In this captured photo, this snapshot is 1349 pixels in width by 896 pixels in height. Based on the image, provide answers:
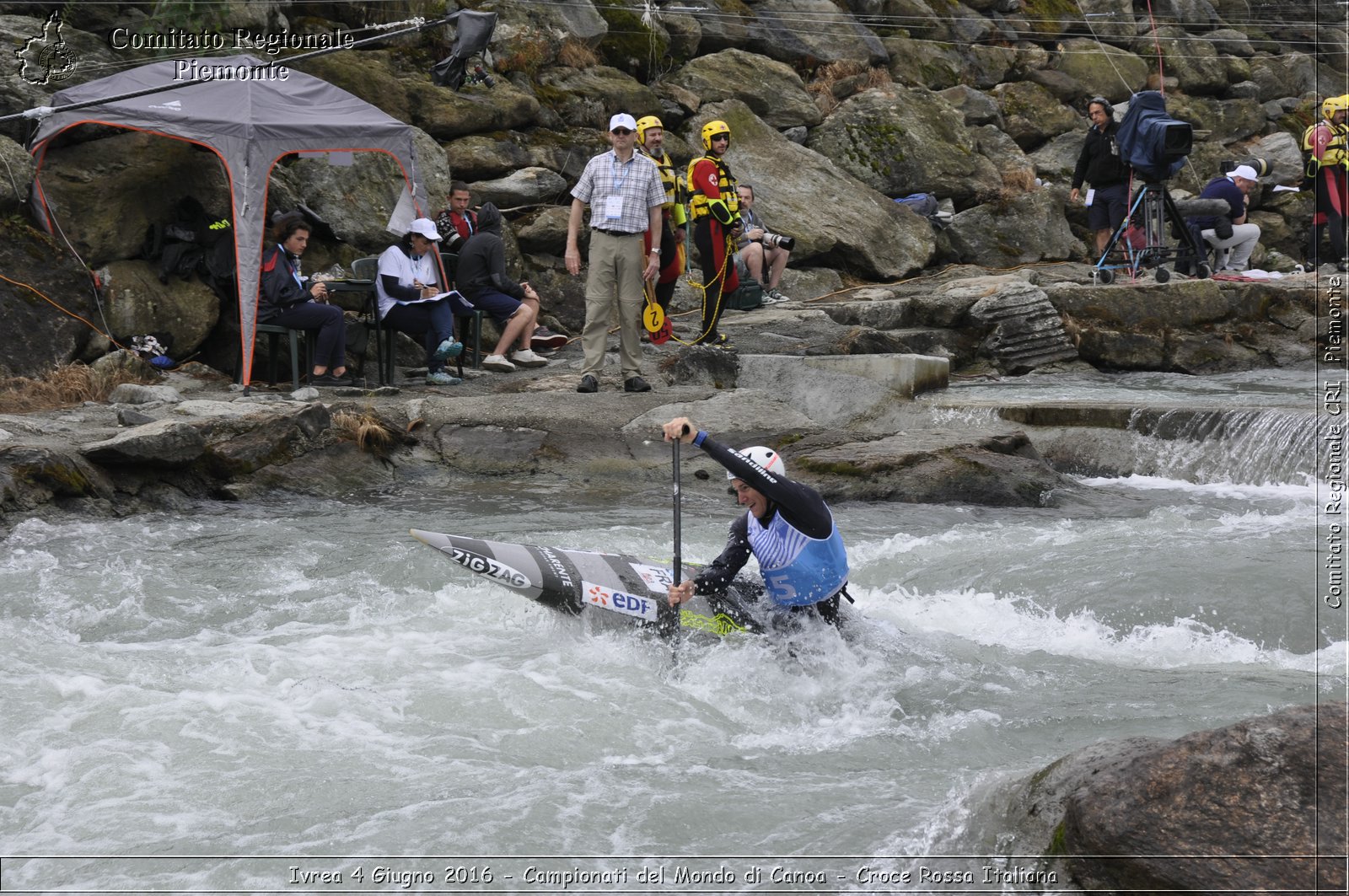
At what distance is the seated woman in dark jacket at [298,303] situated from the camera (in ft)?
32.5

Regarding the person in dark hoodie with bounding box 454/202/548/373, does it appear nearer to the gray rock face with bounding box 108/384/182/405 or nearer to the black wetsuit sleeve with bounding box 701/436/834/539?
the gray rock face with bounding box 108/384/182/405

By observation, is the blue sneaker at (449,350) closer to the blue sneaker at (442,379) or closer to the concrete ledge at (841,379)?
the blue sneaker at (442,379)

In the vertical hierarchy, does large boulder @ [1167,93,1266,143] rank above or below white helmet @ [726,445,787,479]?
above

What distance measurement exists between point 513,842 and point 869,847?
111 centimetres

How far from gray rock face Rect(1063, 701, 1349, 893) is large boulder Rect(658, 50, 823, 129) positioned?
14873 millimetres

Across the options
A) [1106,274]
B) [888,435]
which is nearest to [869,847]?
[888,435]

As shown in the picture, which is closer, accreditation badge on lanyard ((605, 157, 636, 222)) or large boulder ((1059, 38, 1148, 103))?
accreditation badge on lanyard ((605, 157, 636, 222))

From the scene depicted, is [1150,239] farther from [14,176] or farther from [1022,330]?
[14,176]

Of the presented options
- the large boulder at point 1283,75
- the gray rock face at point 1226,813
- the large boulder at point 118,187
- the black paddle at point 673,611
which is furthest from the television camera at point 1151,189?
the large boulder at point 1283,75

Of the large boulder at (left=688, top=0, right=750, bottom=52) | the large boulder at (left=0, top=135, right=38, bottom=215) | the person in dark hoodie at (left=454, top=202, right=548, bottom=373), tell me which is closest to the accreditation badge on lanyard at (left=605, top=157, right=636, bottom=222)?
the person in dark hoodie at (left=454, top=202, right=548, bottom=373)

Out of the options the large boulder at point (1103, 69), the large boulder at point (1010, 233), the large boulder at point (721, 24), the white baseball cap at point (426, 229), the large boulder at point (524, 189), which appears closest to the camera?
the white baseball cap at point (426, 229)

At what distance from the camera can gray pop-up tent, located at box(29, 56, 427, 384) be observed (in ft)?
32.1

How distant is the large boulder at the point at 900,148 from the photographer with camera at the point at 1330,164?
14.4 ft

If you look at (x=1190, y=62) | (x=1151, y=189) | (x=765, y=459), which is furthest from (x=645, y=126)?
(x=1190, y=62)
